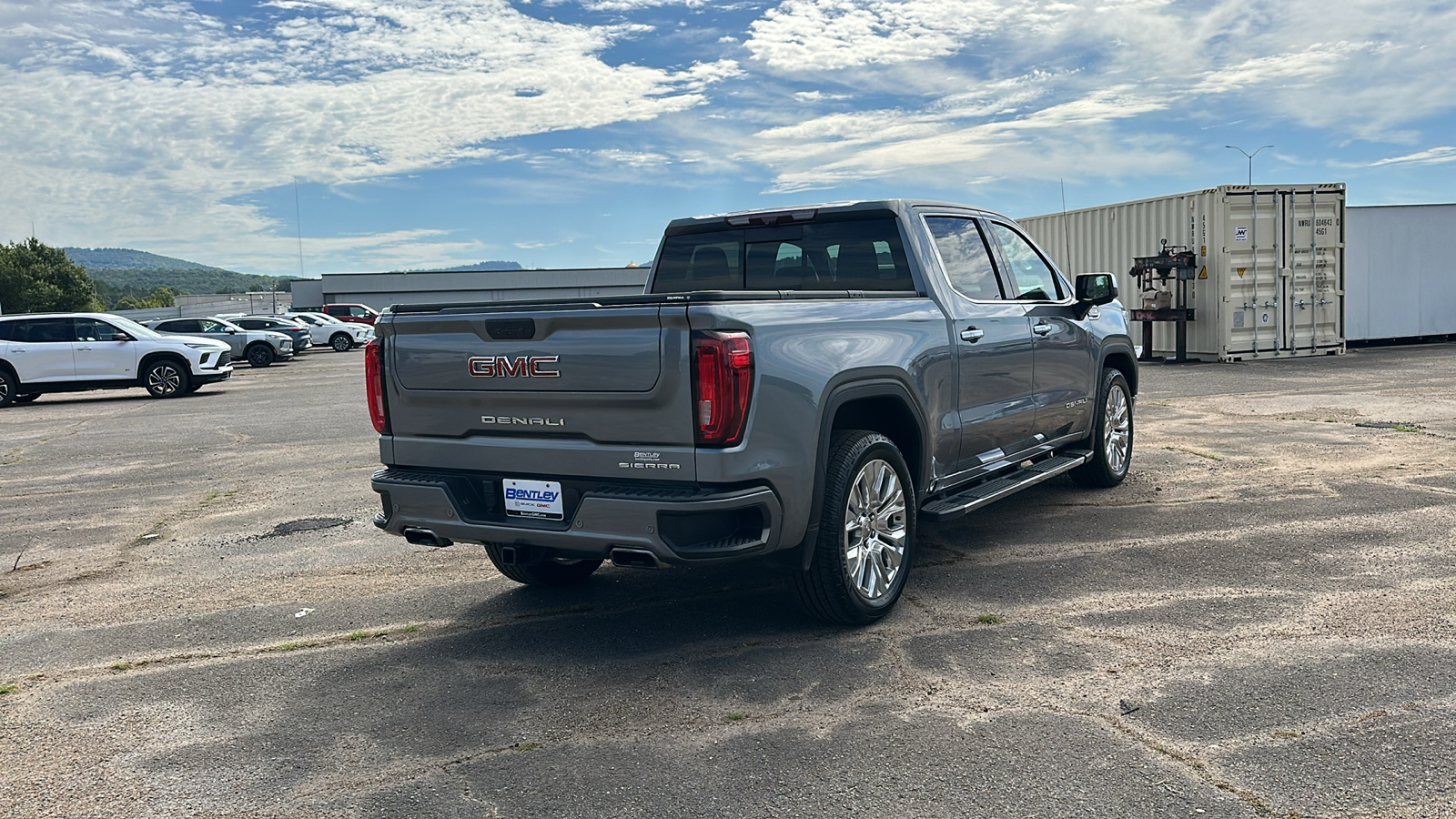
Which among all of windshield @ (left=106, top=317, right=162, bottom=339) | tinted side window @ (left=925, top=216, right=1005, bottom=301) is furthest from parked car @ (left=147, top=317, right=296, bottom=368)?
tinted side window @ (left=925, top=216, right=1005, bottom=301)

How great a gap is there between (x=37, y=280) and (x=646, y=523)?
356 feet

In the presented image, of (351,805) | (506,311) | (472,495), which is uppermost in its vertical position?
(506,311)

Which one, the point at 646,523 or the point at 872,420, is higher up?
the point at 872,420

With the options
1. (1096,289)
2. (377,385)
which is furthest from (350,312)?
(377,385)

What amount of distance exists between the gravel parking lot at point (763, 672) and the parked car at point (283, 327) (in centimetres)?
2960

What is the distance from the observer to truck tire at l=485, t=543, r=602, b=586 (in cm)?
575

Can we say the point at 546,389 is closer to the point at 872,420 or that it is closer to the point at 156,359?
the point at 872,420

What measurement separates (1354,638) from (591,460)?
3.17 m

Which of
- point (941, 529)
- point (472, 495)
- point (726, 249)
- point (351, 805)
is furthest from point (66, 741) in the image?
point (941, 529)

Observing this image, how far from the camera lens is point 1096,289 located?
7.23 metres

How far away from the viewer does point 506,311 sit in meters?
4.72

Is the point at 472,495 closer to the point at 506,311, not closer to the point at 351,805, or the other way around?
the point at 506,311

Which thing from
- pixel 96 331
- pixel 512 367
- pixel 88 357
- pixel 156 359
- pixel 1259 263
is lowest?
pixel 156 359

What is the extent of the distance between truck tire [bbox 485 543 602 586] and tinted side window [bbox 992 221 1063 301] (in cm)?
297
